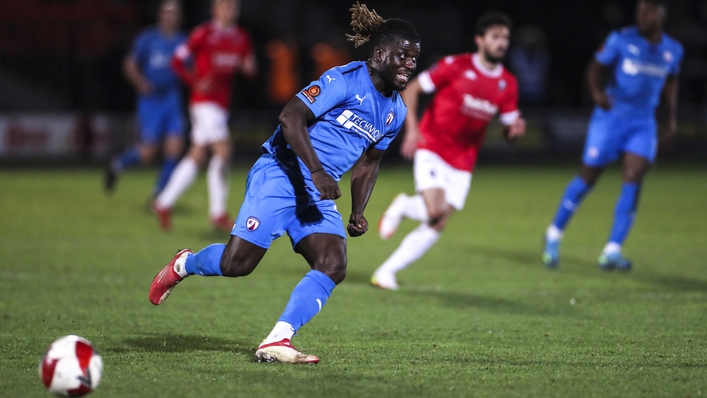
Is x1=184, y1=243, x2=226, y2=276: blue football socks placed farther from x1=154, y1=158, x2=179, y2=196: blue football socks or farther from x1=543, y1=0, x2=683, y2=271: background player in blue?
x1=154, y1=158, x2=179, y2=196: blue football socks

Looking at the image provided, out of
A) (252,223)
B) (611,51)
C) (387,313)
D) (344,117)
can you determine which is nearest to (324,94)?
(344,117)

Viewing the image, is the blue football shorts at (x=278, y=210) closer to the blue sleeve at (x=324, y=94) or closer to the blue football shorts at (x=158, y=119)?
the blue sleeve at (x=324, y=94)

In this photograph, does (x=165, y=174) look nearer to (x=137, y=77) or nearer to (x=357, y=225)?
(x=137, y=77)

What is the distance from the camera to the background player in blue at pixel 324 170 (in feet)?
16.9

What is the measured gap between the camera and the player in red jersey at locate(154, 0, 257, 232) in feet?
37.2

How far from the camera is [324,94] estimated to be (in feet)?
16.8

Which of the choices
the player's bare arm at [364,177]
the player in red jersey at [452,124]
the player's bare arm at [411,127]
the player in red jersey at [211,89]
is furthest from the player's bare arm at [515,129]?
the player in red jersey at [211,89]

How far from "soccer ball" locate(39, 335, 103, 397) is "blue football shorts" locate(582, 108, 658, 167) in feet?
19.6

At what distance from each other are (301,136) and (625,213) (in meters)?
5.01

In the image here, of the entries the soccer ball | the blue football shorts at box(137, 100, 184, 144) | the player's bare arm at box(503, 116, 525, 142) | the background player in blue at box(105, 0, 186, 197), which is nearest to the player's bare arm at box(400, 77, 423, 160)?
the player's bare arm at box(503, 116, 525, 142)

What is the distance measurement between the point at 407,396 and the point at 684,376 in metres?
1.50

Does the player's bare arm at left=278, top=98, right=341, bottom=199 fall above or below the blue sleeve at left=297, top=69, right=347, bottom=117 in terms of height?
below

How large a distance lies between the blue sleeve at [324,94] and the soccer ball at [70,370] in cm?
167

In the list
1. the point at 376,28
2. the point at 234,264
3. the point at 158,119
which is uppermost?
the point at 376,28
